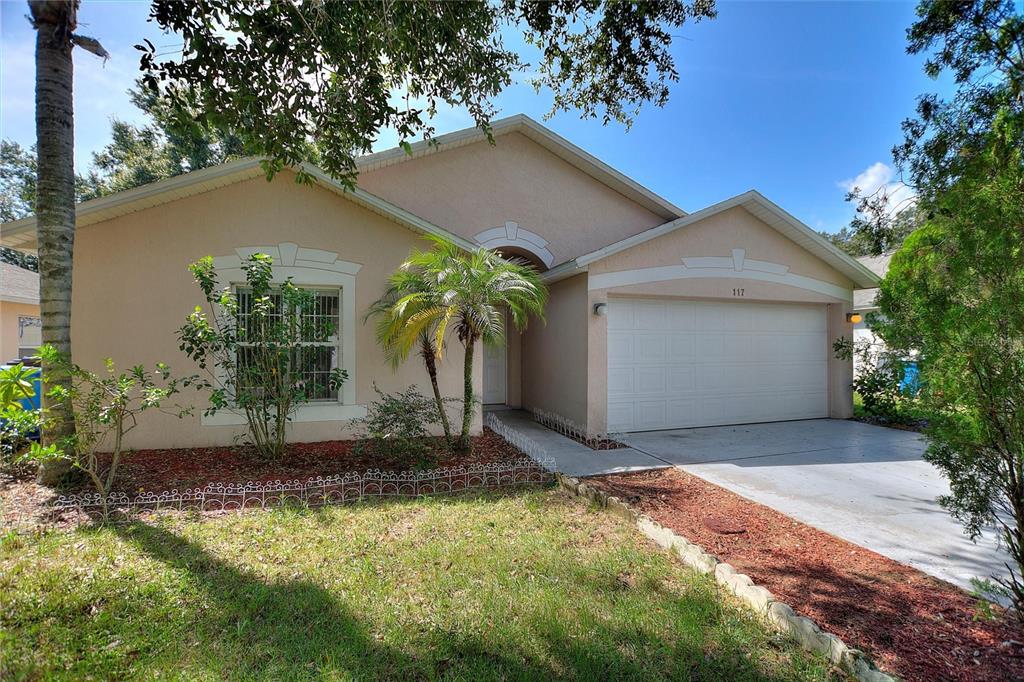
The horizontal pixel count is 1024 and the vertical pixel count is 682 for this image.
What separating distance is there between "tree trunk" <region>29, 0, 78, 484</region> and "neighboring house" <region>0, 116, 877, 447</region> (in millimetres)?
1260

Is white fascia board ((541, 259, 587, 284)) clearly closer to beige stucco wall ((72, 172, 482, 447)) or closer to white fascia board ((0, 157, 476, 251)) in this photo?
white fascia board ((0, 157, 476, 251))

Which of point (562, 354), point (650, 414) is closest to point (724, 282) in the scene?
point (650, 414)

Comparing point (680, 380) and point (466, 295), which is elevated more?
point (466, 295)

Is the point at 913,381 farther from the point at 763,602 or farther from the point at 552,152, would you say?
the point at 552,152

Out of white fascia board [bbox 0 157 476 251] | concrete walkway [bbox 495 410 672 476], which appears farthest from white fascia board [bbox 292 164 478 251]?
concrete walkway [bbox 495 410 672 476]

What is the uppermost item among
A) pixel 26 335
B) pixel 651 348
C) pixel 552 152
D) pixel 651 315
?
pixel 552 152

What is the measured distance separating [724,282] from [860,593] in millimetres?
6905

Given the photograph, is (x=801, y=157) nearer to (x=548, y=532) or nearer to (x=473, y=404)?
(x=473, y=404)

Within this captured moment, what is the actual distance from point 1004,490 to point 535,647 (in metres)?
2.95

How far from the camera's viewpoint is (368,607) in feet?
10.0

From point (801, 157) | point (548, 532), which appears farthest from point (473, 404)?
point (801, 157)

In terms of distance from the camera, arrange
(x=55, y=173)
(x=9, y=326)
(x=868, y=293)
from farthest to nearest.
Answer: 1. (x=868, y=293)
2. (x=9, y=326)
3. (x=55, y=173)

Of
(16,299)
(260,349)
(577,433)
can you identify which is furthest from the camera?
(16,299)

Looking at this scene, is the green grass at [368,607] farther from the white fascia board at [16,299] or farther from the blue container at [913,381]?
the white fascia board at [16,299]
